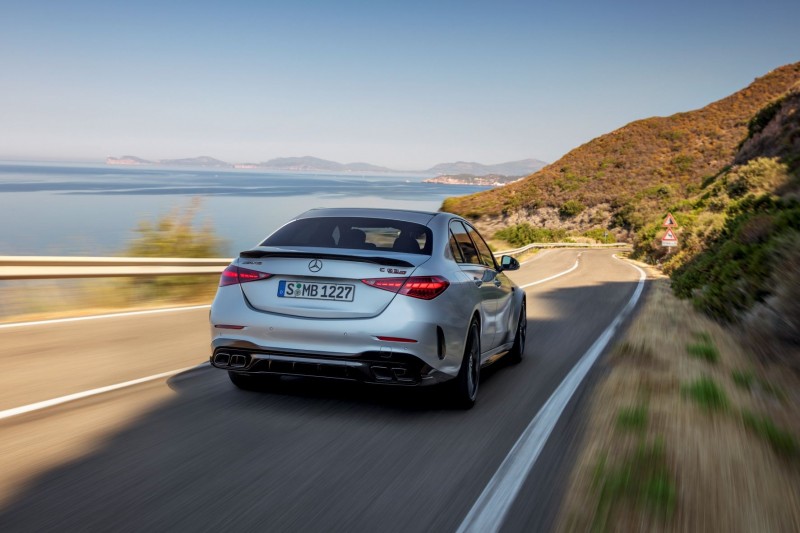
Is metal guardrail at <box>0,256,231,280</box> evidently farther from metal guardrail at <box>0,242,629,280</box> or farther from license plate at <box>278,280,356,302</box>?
license plate at <box>278,280,356,302</box>

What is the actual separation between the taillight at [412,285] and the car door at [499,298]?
5.30ft

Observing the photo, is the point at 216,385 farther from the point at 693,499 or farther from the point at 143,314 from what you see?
the point at 143,314

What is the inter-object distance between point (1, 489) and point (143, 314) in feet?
24.9

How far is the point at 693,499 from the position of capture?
159 inches

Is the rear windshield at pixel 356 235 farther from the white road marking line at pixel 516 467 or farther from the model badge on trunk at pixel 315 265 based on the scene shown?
the white road marking line at pixel 516 467

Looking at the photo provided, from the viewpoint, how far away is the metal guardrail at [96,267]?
1040 cm

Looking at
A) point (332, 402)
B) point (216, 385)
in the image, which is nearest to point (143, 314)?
point (216, 385)

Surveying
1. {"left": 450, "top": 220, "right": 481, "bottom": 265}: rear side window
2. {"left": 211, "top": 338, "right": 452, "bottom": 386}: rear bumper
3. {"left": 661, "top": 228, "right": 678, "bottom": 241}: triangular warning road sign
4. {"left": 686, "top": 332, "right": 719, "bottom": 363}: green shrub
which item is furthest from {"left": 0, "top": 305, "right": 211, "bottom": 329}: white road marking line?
{"left": 661, "top": 228, "right": 678, "bottom": 241}: triangular warning road sign

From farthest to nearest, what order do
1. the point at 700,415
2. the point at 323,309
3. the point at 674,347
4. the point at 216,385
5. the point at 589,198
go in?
the point at 589,198
the point at 674,347
the point at 216,385
the point at 700,415
the point at 323,309

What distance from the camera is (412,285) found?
568 cm

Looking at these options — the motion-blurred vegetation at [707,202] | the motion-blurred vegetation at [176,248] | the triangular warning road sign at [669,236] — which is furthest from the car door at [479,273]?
the triangular warning road sign at [669,236]

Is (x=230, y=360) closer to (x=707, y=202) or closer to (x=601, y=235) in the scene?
(x=707, y=202)

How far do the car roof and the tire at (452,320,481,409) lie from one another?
992 mm

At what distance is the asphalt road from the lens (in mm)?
3801
